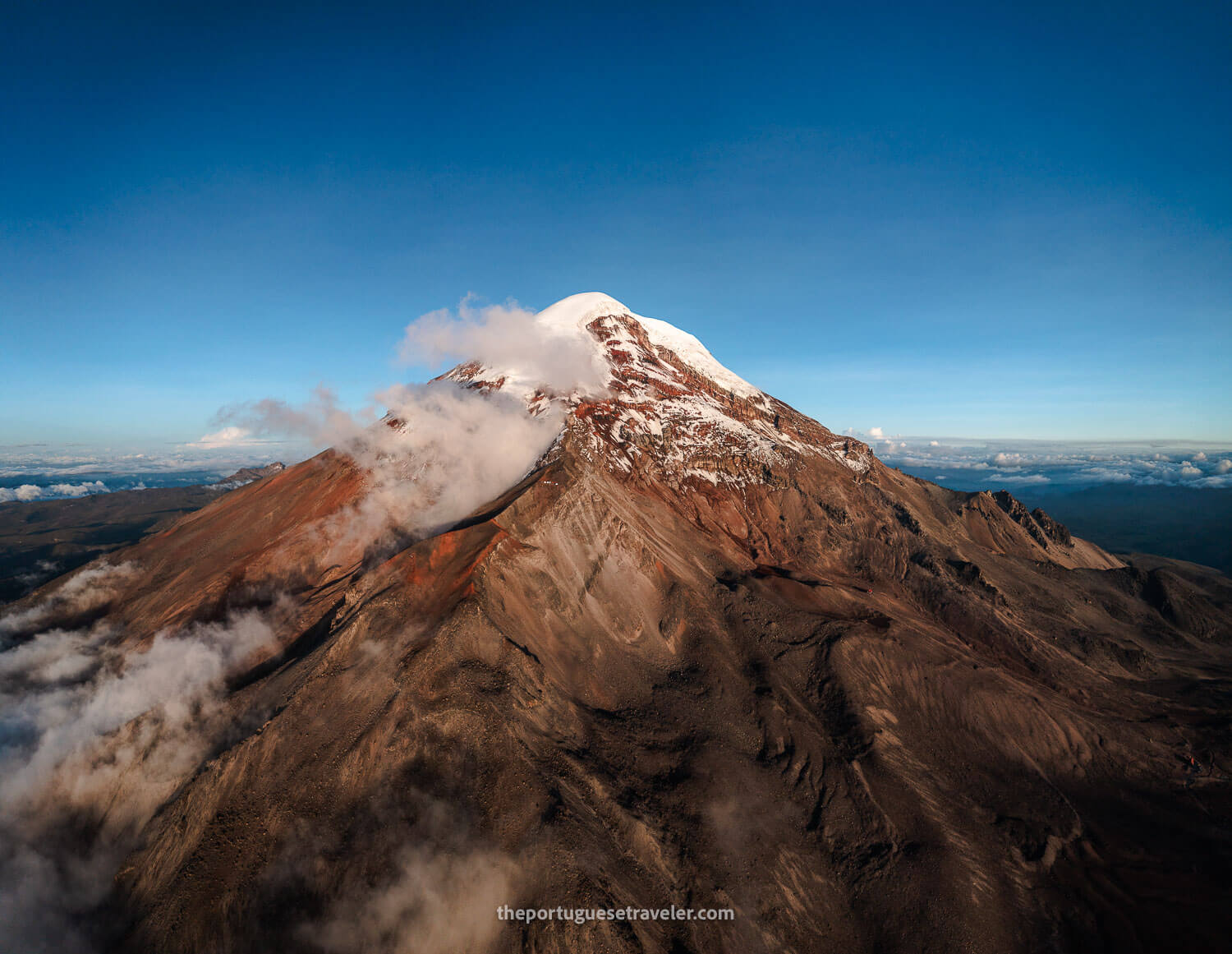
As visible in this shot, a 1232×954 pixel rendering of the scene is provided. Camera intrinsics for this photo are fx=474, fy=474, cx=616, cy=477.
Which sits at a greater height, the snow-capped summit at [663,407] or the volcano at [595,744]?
the snow-capped summit at [663,407]

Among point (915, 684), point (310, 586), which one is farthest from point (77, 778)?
point (915, 684)

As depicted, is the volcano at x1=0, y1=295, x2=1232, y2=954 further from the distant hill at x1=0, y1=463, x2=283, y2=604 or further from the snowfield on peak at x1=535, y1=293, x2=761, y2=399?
the distant hill at x1=0, y1=463, x2=283, y2=604

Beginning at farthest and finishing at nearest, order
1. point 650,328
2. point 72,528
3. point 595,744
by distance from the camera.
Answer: point 72,528
point 650,328
point 595,744

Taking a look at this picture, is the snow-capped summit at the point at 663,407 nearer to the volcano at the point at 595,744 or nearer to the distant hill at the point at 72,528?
the volcano at the point at 595,744

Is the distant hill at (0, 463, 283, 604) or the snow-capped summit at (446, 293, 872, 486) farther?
the distant hill at (0, 463, 283, 604)

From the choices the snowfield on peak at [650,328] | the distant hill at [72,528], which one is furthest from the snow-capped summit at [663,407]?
the distant hill at [72,528]

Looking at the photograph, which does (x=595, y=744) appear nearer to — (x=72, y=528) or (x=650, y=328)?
(x=650, y=328)

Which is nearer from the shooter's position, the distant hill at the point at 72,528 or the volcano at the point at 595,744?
the volcano at the point at 595,744

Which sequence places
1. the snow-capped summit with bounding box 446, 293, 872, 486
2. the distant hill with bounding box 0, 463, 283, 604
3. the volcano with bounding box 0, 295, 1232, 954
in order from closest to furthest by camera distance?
the volcano with bounding box 0, 295, 1232, 954 < the snow-capped summit with bounding box 446, 293, 872, 486 < the distant hill with bounding box 0, 463, 283, 604

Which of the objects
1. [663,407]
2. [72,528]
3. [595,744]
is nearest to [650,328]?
[663,407]

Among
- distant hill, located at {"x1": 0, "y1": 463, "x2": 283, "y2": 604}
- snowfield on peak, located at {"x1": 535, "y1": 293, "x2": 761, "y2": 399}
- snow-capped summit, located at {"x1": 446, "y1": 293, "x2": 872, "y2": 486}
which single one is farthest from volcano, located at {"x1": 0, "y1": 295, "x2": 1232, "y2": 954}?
distant hill, located at {"x1": 0, "y1": 463, "x2": 283, "y2": 604}
